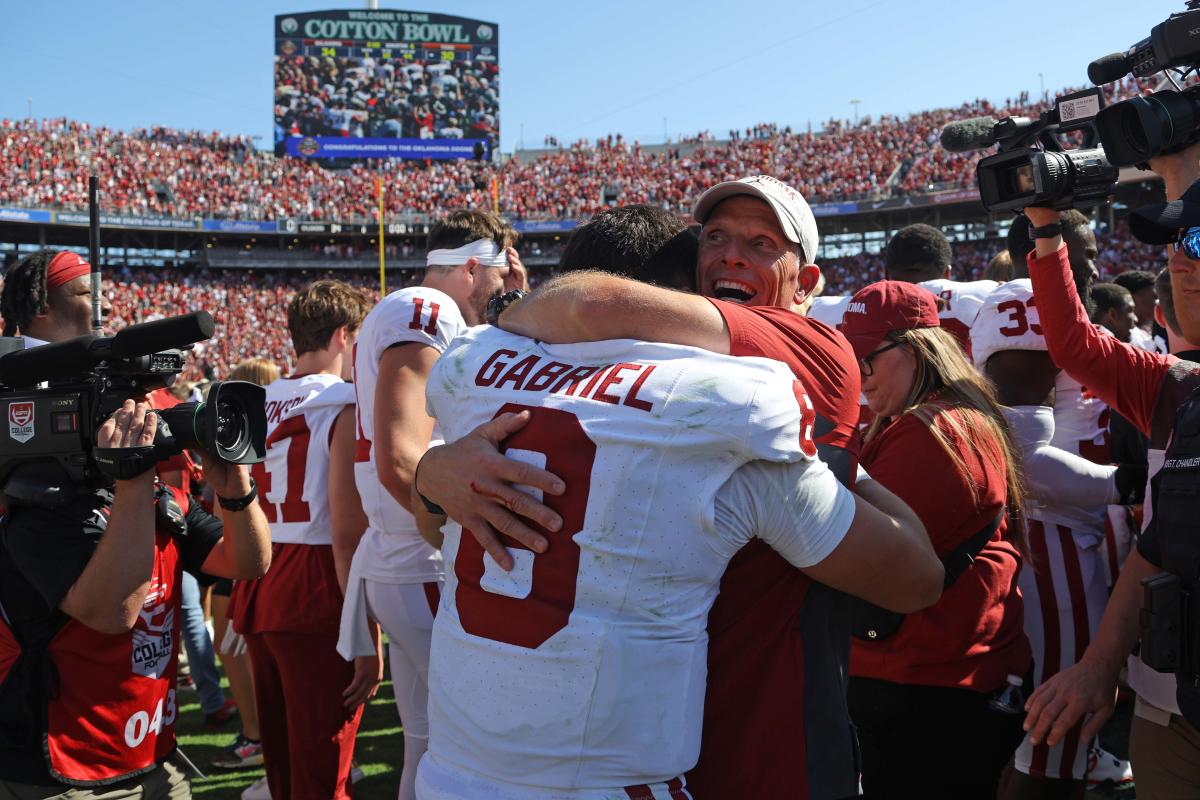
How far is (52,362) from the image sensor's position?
7.27 ft

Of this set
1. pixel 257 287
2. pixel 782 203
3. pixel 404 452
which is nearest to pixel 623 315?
pixel 782 203

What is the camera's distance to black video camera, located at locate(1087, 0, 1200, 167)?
2.28 metres

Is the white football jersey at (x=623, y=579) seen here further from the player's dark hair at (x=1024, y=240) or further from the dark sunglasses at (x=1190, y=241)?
the player's dark hair at (x=1024, y=240)

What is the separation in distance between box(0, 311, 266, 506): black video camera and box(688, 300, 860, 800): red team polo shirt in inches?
52.4

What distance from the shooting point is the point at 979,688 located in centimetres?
246

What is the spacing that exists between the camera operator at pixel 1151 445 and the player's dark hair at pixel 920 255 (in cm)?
200

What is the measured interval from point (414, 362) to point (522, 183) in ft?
139

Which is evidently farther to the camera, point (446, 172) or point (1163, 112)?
point (446, 172)

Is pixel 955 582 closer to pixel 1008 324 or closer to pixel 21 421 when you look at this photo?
pixel 1008 324

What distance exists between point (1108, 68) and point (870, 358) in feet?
3.55

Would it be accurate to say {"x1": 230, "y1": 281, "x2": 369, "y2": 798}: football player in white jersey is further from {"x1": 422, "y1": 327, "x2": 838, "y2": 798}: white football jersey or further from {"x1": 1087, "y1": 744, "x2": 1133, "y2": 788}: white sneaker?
{"x1": 1087, "y1": 744, "x2": 1133, "y2": 788}: white sneaker

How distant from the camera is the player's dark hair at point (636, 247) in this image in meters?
1.83

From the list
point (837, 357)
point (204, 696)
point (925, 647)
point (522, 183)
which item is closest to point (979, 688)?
point (925, 647)

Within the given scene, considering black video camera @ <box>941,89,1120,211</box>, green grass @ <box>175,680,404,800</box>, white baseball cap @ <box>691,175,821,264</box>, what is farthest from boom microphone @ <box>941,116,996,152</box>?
green grass @ <box>175,680,404,800</box>
